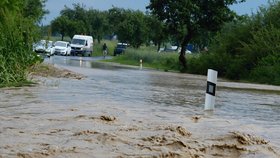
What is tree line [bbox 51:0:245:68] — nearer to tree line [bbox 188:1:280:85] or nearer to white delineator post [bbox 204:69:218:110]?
tree line [bbox 188:1:280:85]

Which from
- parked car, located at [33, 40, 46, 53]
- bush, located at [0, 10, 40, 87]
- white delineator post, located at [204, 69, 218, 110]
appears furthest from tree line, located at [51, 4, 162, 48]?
white delineator post, located at [204, 69, 218, 110]

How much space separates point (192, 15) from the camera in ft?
144

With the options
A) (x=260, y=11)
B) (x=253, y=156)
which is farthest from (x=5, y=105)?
(x=260, y=11)

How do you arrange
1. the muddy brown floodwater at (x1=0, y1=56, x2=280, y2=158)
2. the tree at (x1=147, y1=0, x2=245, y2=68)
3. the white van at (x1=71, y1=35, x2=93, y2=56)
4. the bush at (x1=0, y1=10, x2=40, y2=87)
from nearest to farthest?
the muddy brown floodwater at (x1=0, y1=56, x2=280, y2=158)
the bush at (x1=0, y1=10, x2=40, y2=87)
the tree at (x1=147, y1=0, x2=245, y2=68)
the white van at (x1=71, y1=35, x2=93, y2=56)

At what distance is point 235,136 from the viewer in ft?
23.4

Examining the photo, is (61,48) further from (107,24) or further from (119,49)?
(107,24)

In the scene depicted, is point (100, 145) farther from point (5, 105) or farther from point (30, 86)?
point (30, 86)

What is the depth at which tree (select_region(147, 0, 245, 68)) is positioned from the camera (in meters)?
43.3

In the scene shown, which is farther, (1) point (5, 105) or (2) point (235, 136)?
(1) point (5, 105)

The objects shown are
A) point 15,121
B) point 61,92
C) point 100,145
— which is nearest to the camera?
point 100,145

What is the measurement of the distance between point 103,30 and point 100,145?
103 metres

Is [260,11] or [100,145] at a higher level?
[260,11]

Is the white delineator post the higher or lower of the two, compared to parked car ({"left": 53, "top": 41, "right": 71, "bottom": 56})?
higher

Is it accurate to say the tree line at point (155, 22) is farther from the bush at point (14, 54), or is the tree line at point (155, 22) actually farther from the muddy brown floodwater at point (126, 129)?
the muddy brown floodwater at point (126, 129)
